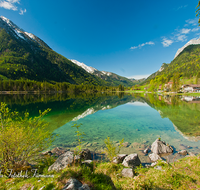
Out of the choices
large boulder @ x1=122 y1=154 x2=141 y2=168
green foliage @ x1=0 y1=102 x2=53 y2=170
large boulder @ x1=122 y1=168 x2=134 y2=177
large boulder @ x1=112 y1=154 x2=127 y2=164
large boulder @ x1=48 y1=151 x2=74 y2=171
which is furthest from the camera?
large boulder @ x1=112 y1=154 x2=127 y2=164

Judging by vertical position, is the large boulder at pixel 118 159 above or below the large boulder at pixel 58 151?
above

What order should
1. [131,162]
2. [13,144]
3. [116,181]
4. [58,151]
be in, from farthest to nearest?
[58,151]
[131,162]
[13,144]
[116,181]

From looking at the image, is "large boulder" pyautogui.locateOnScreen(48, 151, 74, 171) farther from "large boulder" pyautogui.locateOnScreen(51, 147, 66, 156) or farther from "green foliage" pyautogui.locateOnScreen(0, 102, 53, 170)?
"large boulder" pyautogui.locateOnScreen(51, 147, 66, 156)

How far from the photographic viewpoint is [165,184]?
198 inches

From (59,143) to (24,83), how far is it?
17644 centimetres

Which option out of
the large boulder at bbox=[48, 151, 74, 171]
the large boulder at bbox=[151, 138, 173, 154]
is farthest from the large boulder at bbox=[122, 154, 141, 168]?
the large boulder at bbox=[48, 151, 74, 171]

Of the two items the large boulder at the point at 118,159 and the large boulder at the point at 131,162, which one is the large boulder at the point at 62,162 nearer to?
→ the large boulder at the point at 118,159

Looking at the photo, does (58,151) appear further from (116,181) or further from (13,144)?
(116,181)

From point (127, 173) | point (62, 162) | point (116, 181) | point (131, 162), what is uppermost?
point (116, 181)

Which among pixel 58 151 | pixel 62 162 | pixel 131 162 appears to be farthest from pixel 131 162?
pixel 58 151

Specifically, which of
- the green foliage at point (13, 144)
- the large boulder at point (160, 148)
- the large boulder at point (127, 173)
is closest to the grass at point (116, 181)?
the large boulder at point (127, 173)

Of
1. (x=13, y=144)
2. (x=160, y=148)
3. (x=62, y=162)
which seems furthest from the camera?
(x=160, y=148)

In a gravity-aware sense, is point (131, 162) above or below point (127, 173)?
below

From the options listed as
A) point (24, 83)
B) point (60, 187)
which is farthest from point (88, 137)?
point (24, 83)
